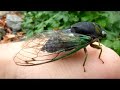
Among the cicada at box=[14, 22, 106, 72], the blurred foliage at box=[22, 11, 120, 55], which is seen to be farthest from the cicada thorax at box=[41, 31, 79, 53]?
the blurred foliage at box=[22, 11, 120, 55]

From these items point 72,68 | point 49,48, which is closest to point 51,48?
point 49,48

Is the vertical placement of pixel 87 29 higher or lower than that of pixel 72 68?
higher

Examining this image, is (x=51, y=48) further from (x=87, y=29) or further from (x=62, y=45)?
(x=87, y=29)

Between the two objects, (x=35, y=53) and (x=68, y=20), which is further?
(x=68, y=20)

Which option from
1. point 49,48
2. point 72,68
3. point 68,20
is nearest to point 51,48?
point 49,48

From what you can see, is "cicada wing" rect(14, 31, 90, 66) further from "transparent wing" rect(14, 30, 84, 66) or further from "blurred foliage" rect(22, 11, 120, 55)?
"blurred foliage" rect(22, 11, 120, 55)

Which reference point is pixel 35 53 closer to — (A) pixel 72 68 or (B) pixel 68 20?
(A) pixel 72 68

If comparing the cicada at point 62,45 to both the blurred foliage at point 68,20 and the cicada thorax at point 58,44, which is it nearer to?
the cicada thorax at point 58,44

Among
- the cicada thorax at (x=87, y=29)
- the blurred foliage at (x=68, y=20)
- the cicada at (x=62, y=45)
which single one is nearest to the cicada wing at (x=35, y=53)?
the cicada at (x=62, y=45)
